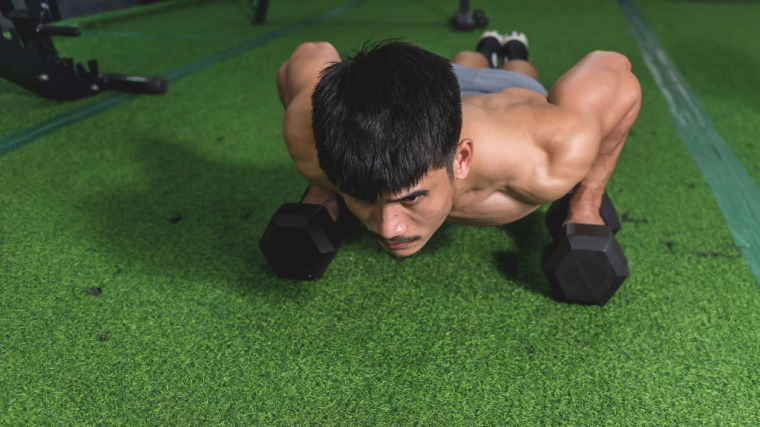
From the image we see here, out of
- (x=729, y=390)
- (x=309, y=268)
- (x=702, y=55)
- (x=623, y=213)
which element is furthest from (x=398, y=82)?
(x=702, y=55)

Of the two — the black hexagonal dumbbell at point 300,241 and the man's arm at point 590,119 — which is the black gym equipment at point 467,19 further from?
the black hexagonal dumbbell at point 300,241

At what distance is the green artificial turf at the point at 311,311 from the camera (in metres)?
0.95

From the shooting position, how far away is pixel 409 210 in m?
0.91

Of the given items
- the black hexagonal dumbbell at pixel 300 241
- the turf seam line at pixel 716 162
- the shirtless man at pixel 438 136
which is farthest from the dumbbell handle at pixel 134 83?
the turf seam line at pixel 716 162

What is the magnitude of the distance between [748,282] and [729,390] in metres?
0.40

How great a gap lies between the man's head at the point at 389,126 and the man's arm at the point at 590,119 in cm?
25

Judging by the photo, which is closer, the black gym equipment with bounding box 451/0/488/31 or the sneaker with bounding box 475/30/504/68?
the sneaker with bounding box 475/30/504/68

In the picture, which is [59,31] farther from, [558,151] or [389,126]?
[558,151]

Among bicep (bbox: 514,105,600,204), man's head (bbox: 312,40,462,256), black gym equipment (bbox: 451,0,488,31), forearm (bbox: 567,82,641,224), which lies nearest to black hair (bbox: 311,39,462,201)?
man's head (bbox: 312,40,462,256)

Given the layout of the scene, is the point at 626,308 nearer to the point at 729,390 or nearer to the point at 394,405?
the point at 729,390

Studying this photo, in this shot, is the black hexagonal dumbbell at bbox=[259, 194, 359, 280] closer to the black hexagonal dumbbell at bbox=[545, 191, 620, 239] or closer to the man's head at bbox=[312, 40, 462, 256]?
the man's head at bbox=[312, 40, 462, 256]

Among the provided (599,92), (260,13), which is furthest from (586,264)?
(260,13)

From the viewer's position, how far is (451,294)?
3.99 feet

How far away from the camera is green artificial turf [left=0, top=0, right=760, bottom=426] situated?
95cm
